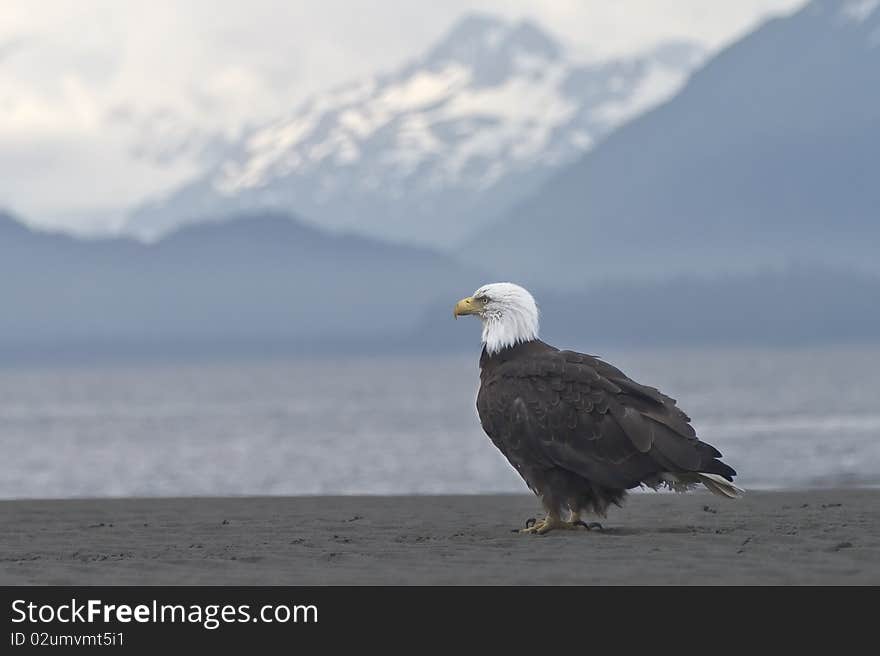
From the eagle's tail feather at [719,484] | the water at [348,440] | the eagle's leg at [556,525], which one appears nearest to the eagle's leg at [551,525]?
the eagle's leg at [556,525]

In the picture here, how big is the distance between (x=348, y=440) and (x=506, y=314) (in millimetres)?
37997

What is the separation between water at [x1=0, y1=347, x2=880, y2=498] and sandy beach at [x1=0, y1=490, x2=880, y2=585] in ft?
30.3

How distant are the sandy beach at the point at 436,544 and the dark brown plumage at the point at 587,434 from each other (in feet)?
1.19

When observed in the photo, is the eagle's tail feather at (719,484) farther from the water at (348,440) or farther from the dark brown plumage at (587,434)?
the water at (348,440)

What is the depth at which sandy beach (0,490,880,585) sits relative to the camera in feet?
32.6

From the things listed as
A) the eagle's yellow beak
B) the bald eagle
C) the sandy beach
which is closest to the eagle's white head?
the eagle's yellow beak

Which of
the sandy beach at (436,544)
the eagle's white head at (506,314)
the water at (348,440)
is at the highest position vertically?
the water at (348,440)

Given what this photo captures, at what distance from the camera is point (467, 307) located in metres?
12.9

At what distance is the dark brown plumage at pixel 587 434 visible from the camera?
39.8ft

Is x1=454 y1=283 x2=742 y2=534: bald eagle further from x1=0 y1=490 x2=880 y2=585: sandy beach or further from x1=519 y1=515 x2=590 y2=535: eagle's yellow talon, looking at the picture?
x1=0 y1=490 x2=880 y2=585: sandy beach

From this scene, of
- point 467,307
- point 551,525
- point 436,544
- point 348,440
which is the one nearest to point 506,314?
point 467,307
